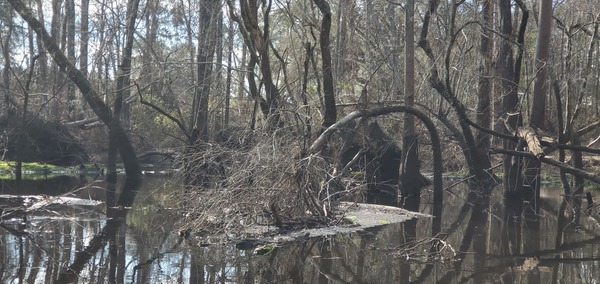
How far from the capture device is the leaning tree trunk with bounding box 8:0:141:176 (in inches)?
940

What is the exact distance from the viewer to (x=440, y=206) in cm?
1888

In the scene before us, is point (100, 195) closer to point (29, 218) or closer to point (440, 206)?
point (29, 218)

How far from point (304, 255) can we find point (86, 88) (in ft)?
52.7

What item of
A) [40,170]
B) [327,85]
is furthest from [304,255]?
[40,170]

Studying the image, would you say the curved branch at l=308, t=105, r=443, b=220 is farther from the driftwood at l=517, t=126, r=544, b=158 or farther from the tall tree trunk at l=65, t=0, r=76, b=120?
the tall tree trunk at l=65, t=0, r=76, b=120

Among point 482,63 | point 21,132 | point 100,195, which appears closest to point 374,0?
point 482,63

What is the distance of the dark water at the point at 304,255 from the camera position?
356 inches

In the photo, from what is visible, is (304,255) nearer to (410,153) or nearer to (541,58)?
(541,58)

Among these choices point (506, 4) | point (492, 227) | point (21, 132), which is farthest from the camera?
point (21, 132)

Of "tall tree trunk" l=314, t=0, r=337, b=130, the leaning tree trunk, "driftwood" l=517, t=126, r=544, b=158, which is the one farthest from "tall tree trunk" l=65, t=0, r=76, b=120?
"driftwood" l=517, t=126, r=544, b=158

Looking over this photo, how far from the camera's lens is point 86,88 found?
24672 millimetres

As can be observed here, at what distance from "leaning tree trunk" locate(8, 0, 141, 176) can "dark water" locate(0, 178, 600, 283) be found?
10340 millimetres

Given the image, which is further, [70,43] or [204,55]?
[70,43]

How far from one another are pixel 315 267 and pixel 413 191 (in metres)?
10.7
